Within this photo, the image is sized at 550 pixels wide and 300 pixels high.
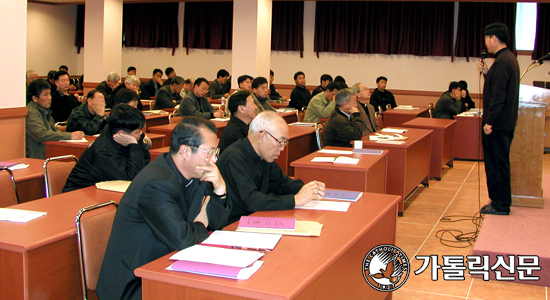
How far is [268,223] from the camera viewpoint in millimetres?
2467

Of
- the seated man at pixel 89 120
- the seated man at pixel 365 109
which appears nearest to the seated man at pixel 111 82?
the seated man at pixel 89 120

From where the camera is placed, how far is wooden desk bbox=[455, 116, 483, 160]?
328 inches

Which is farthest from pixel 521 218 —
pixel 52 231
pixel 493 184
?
pixel 52 231

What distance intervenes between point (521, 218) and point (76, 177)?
3.53m

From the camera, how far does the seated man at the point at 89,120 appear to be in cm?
532

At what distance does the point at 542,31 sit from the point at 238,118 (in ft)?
28.2

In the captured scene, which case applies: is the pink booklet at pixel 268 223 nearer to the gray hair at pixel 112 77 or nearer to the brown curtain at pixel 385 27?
the gray hair at pixel 112 77

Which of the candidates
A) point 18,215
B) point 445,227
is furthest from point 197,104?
point 18,215

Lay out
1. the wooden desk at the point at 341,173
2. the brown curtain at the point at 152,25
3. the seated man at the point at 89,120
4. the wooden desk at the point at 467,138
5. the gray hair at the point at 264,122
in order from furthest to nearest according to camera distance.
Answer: the brown curtain at the point at 152,25, the wooden desk at the point at 467,138, the seated man at the point at 89,120, the wooden desk at the point at 341,173, the gray hair at the point at 264,122

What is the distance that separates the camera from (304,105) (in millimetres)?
10453

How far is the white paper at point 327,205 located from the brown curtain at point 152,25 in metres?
11.9

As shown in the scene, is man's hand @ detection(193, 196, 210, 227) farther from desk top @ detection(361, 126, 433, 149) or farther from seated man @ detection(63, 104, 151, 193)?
desk top @ detection(361, 126, 433, 149)

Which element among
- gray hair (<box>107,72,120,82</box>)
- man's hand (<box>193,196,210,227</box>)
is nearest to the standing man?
man's hand (<box>193,196,210,227</box>)

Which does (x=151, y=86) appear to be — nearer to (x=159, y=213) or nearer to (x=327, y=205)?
(x=327, y=205)
